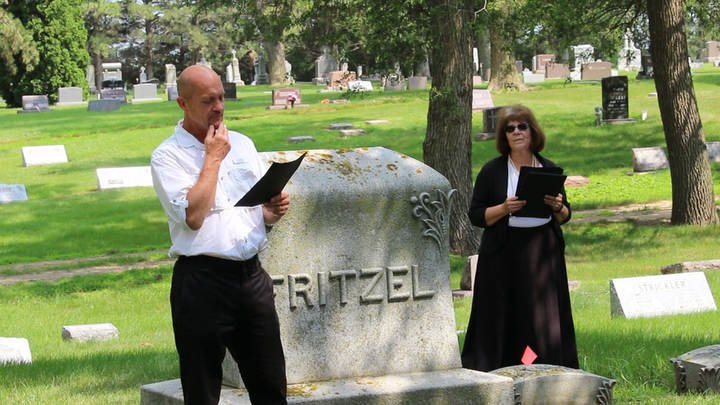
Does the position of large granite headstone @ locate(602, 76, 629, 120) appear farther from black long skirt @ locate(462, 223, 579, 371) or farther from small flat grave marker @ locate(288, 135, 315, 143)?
black long skirt @ locate(462, 223, 579, 371)

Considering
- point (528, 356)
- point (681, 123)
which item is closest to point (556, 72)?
point (681, 123)

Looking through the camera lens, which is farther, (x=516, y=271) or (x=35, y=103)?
(x=35, y=103)

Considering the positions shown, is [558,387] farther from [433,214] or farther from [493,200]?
[493,200]

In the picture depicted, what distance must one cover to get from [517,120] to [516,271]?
911mm

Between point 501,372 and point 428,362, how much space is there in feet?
1.45

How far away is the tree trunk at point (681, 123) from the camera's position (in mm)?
15359

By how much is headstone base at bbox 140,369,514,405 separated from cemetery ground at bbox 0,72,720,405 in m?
0.96

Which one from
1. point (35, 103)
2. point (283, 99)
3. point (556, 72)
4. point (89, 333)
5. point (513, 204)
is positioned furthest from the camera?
point (556, 72)

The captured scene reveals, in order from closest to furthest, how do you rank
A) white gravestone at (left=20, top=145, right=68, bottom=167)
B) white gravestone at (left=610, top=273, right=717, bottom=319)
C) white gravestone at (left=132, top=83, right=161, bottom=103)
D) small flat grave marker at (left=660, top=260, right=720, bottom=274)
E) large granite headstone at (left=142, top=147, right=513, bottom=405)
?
1. large granite headstone at (left=142, top=147, right=513, bottom=405)
2. white gravestone at (left=610, top=273, right=717, bottom=319)
3. small flat grave marker at (left=660, top=260, right=720, bottom=274)
4. white gravestone at (left=20, top=145, right=68, bottom=167)
5. white gravestone at (left=132, top=83, right=161, bottom=103)

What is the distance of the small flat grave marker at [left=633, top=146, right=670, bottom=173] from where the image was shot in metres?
21.2

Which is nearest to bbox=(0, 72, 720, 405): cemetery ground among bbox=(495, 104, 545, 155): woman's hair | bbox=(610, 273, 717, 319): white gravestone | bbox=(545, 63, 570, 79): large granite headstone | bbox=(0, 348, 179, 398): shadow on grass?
bbox=(0, 348, 179, 398): shadow on grass

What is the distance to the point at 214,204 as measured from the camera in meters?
3.81

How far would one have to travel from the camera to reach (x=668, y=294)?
29.9ft

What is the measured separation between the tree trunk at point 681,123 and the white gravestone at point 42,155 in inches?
647
